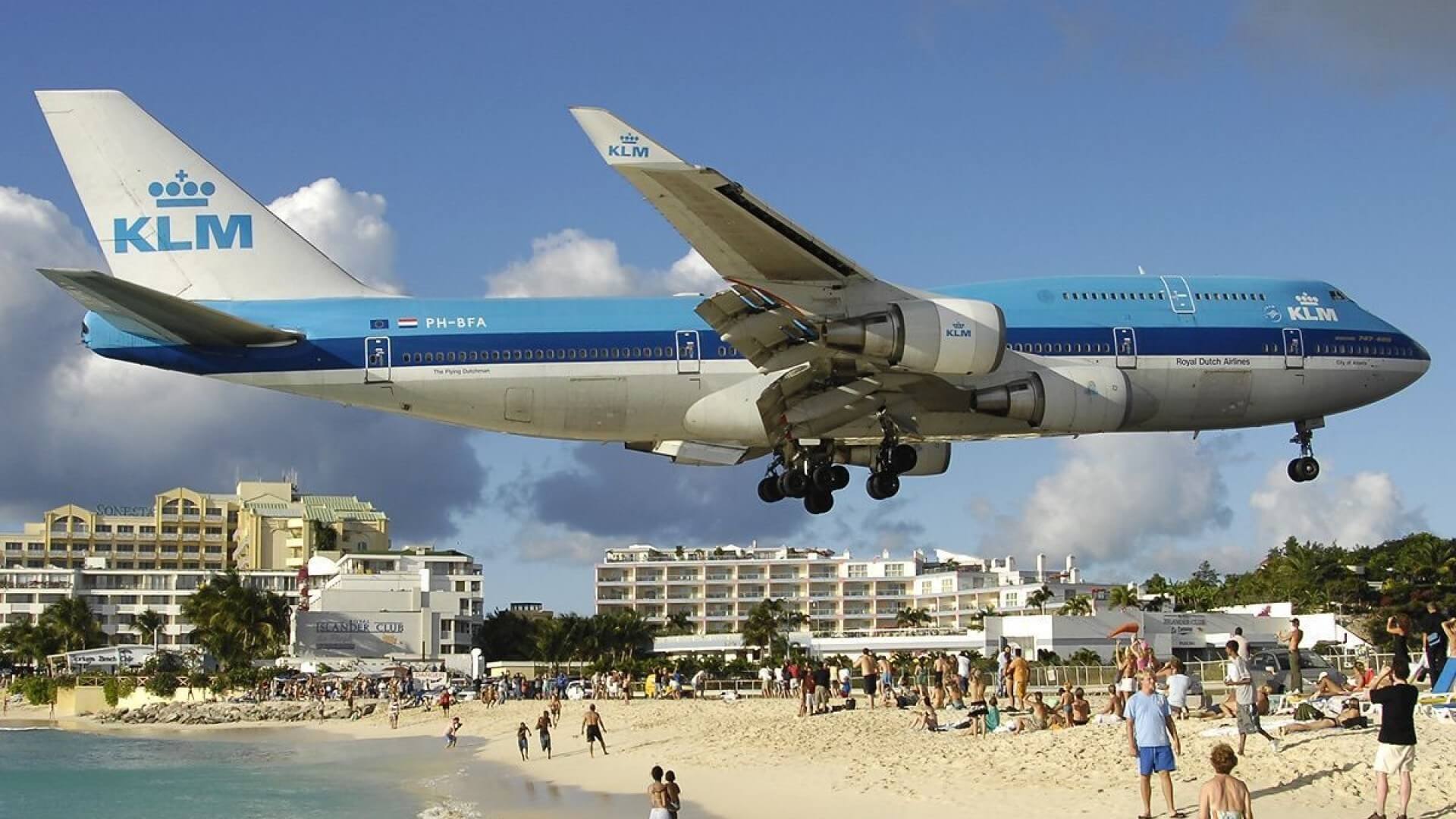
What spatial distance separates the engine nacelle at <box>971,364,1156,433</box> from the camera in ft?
112

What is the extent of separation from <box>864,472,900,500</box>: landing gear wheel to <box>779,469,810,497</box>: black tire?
1445mm

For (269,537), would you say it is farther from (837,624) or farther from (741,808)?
(741,808)

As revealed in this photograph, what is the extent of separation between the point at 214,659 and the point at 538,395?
3912 inches

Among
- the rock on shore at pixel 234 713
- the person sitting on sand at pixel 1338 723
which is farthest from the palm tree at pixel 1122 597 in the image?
the person sitting on sand at pixel 1338 723

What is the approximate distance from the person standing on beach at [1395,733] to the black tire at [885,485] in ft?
49.8

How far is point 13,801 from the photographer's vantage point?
5916 centimetres

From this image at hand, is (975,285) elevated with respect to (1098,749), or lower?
elevated

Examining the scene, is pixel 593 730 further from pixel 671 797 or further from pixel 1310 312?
pixel 671 797

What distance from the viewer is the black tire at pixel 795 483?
35.7 metres

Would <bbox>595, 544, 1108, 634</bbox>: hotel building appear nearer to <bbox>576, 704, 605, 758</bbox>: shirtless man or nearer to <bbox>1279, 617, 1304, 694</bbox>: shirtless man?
<bbox>576, 704, 605, 758</bbox>: shirtless man

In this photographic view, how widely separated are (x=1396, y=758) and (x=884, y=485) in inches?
615

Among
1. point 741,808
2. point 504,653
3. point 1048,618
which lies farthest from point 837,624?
point 741,808

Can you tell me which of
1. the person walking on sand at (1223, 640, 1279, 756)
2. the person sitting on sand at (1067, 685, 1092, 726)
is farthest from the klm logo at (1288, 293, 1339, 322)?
the person walking on sand at (1223, 640, 1279, 756)

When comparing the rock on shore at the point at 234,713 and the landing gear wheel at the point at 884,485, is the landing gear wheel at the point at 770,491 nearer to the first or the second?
the landing gear wheel at the point at 884,485
